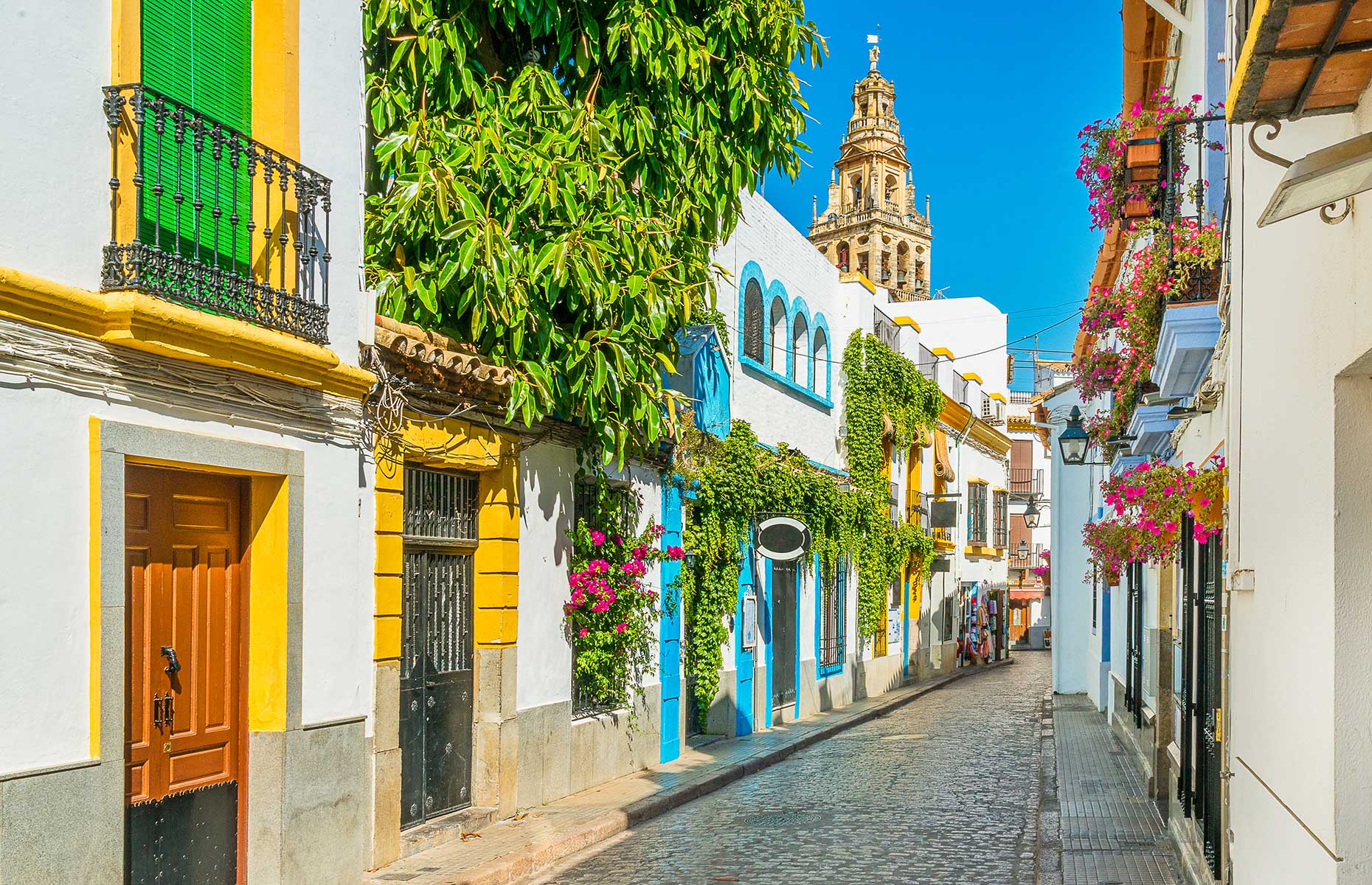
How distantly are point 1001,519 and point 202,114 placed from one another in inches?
1562

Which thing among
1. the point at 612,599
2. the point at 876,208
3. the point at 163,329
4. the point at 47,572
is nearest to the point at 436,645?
the point at 612,599

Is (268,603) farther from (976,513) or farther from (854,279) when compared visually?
(976,513)

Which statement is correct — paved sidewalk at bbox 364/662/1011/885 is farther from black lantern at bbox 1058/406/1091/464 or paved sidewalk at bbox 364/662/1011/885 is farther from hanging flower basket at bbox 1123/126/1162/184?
hanging flower basket at bbox 1123/126/1162/184

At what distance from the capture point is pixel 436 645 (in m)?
10.1

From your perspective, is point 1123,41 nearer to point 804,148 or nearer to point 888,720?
point 804,148

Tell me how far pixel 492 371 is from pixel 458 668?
246 cm

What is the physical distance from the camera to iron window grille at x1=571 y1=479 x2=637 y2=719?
1241 centimetres

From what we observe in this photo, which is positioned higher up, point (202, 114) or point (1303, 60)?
point (202, 114)

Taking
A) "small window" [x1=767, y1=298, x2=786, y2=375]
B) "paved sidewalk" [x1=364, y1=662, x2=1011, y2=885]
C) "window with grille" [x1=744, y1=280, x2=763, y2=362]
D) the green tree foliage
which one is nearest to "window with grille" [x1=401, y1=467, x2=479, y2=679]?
the green tree foliage

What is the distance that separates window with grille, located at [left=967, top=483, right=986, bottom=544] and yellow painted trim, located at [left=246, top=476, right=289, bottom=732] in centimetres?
3226

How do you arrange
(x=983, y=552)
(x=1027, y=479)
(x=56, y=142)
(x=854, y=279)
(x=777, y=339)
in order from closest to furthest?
(x=56, y=142) < (x=777, y=339) < (x=854, y=279) < (x=983, y=552) < (x=1027, y=479)

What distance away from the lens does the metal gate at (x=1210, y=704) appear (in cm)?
783

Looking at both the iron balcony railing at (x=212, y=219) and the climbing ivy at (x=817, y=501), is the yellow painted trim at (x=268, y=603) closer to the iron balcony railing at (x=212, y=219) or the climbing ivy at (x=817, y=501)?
the iron balcony railing at (x=212, y=219)

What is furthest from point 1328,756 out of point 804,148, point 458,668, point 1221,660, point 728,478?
point 728,478
